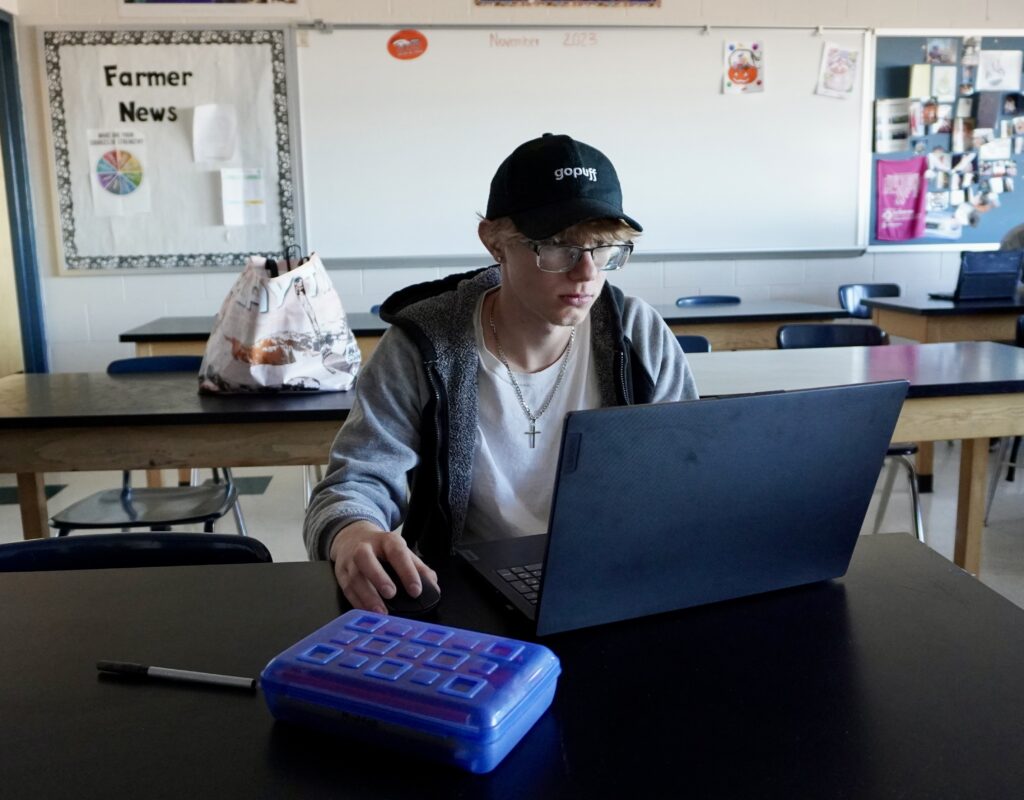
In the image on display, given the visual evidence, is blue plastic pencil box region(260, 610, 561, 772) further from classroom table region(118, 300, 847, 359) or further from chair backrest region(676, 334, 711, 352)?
classroom table region(118, 300, 847, 359)

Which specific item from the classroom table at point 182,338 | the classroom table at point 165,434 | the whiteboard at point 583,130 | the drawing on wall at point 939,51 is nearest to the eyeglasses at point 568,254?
the classroom table at point 165,434

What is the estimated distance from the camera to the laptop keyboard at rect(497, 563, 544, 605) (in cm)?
89

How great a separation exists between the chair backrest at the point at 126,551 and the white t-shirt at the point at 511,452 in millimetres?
298

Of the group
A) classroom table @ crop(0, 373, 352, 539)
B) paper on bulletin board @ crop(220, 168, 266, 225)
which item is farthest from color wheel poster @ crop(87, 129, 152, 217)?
classroom table @ crop(0, 373, 352, 539)

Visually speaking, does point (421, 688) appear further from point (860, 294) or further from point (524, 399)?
point (860, 294)

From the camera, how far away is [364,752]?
2.10 feet

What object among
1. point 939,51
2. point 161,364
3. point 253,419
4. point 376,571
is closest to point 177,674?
point 376,571

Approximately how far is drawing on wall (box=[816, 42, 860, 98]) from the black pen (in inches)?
187

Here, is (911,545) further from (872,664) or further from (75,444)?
(75,444)

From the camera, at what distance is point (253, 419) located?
196 centimetres

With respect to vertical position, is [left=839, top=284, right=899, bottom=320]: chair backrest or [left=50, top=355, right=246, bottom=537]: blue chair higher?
[left=839, top=284, right=899, bottom=320]: chair backrest

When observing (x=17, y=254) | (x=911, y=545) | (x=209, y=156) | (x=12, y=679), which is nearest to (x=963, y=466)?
(x=911, y=545)

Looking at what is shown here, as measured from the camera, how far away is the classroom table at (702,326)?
3430 millimetres

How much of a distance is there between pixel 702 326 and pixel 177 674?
3136 mm
